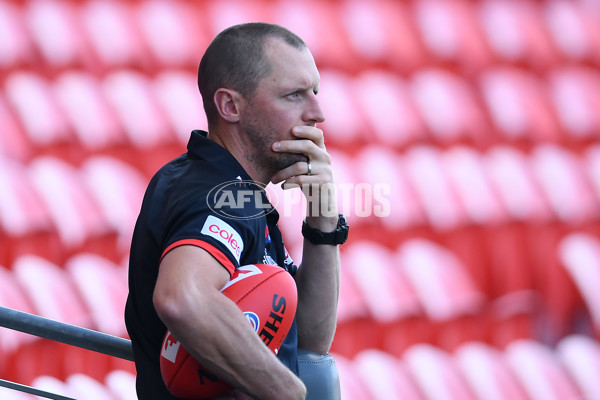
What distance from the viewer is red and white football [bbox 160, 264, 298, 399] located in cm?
58

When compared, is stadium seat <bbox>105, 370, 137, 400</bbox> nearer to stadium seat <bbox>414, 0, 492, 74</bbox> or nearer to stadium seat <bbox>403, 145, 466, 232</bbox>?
stadium seat <bbox>403, 145, 466, 232</bbox>

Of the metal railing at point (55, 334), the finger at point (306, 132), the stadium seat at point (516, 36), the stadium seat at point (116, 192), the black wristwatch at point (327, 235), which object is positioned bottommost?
the metal railing at point (55, 334)

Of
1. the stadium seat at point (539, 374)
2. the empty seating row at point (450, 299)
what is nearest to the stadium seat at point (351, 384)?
the empty seating row at point (450, 299)

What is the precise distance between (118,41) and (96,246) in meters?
0.75

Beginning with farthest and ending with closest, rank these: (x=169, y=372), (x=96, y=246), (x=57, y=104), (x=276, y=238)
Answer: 1. (x=57, y=104)
2. (x=96, y=246)
3. (x=276, y=238)
4. (x=169, y=372)

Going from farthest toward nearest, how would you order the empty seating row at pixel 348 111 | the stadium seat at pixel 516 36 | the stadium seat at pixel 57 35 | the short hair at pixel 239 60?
the stadium seat at pixel 516 36, the stadium seat at pixel 57 35, the empty seating row at pixel 348 111, the short hair at pixel 239 60

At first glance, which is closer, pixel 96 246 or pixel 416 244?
pixel 96 246

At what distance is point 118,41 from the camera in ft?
8.27

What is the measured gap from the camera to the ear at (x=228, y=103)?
661 mm

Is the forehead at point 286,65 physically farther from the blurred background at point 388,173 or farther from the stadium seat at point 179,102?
the stadium seat at point 179,102

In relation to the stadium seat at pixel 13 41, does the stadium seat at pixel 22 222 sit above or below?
below

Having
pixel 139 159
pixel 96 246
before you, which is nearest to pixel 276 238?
pixel 96 246

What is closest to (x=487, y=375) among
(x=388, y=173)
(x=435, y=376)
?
(x=435, y=376)

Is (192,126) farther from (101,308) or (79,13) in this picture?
(101,308)
